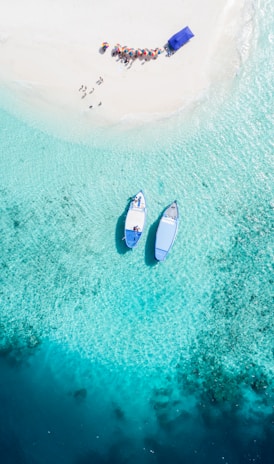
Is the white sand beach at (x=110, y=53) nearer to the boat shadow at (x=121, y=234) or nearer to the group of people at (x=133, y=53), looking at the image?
the group of people at (x=133, y=53)

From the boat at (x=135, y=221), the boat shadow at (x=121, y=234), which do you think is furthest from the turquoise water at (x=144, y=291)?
the boat at (x=135, y=221)

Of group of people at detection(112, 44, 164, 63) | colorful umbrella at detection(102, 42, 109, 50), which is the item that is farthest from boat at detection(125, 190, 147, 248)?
colorful umbrella at detection(102, 42, 109, 50)

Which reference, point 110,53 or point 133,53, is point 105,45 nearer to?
point 110,53

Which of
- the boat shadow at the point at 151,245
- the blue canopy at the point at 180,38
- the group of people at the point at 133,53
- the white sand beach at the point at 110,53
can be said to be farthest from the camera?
the boat shadow at the point at 151,245

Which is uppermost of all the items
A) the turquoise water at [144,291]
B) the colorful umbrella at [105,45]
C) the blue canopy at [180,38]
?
the colorful umbrella at [105,45]

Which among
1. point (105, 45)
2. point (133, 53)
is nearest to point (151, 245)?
point (133, 53)

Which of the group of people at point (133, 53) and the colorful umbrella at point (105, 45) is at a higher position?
the colorful umbrella at point (105, 45)
